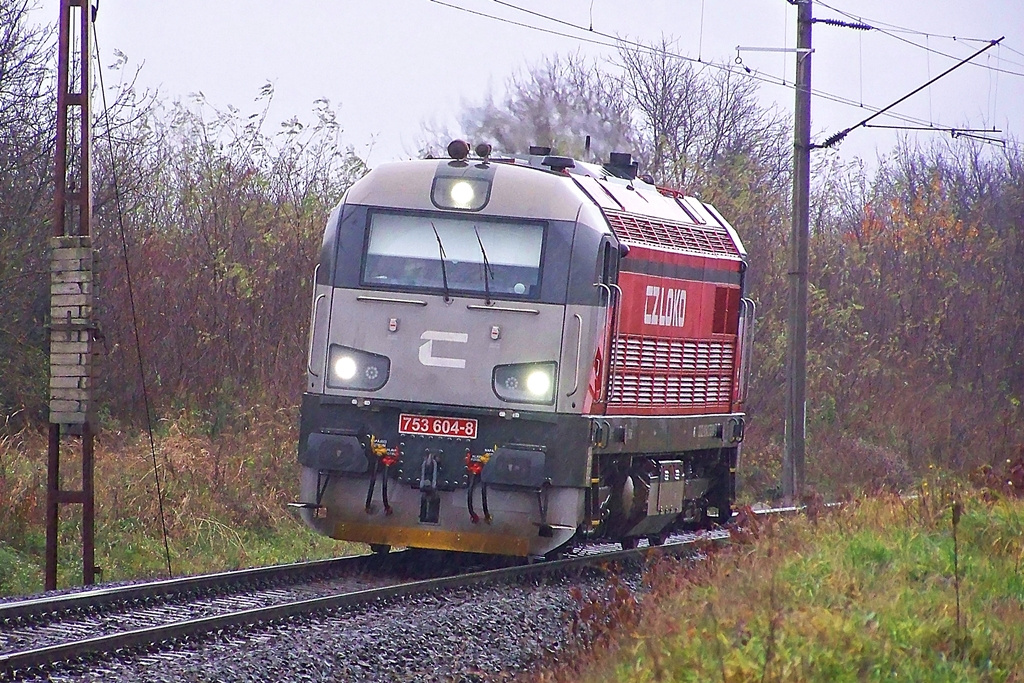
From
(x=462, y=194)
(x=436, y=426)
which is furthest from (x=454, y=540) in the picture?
(x=462, y=194)

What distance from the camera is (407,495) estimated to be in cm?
1166

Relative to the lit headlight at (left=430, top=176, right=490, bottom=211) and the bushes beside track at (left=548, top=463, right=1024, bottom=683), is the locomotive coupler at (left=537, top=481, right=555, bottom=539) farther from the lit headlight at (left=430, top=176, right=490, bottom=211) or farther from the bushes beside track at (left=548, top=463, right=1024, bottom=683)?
the lit headlight at (left=430, top=176, right=490, bottom=211)

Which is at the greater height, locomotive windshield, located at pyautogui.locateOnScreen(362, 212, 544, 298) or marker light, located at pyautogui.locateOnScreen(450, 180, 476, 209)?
marker light, located at pyautogui.locateOnScreen(450, 180, 476, 209)

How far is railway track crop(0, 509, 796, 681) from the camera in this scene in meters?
8.12

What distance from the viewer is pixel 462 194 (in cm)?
1185

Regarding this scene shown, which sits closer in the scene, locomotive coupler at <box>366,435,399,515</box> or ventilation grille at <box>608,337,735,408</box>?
locomotive coupler at <box>366,435,399,515</box>

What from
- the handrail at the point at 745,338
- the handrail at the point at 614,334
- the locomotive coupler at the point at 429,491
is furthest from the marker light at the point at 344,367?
the handrail at the point at 745,338

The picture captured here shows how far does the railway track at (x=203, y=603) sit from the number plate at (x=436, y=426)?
1.09 metres

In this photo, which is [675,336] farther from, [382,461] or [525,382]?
[382,461]

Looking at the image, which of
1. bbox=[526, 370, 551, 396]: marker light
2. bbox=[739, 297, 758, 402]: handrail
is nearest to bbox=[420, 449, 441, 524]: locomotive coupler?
bbox=[526, 370, 551, 396]: marker light

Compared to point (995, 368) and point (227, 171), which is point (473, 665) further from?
point (995, 368)

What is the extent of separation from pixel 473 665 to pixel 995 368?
24.6 meters

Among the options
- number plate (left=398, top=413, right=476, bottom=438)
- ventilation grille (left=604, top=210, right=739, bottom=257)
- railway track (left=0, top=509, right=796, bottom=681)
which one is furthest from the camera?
ventilation grille (left=604, top=210, right=739, bottom=257)

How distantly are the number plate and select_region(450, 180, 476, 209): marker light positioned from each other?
1689 mm
